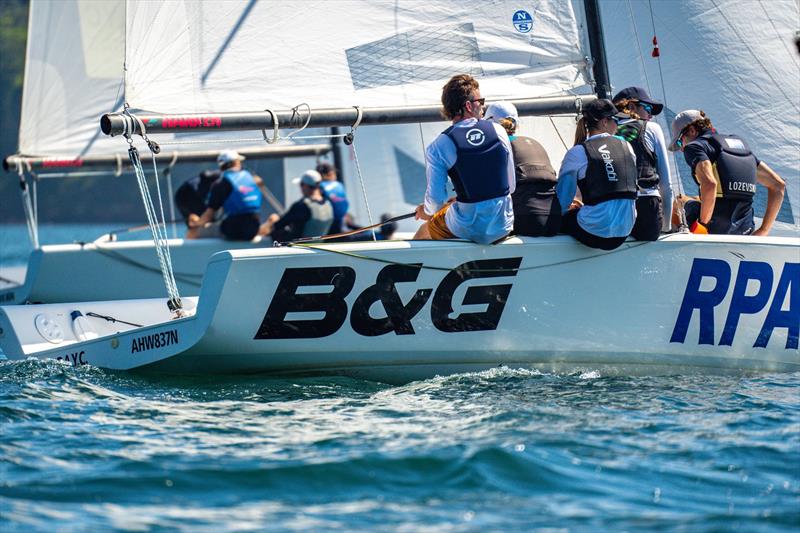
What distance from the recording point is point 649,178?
18.0 ft

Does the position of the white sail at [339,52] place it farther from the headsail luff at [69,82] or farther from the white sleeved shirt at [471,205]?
the headsail luff at [69,82]

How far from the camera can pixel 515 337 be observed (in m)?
5.30

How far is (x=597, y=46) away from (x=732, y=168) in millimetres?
1233

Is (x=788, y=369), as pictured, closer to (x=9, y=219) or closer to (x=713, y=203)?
(x=713, y=203)

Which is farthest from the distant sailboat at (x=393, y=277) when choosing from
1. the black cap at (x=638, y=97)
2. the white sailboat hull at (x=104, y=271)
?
the white sailboat hull at (x=104, y=271)

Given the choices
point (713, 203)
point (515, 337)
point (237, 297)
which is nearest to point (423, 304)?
point (515, 337)

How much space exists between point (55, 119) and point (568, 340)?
6.29 m

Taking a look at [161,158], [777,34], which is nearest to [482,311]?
[777,34]

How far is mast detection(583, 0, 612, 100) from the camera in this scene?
6.70 meters

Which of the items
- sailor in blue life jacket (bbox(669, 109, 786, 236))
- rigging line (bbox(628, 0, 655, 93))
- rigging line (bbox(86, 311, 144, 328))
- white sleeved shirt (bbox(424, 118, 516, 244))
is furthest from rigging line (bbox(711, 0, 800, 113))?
rigging line (bbox(86, 311, 144, 328))

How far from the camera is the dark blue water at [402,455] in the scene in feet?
10.9

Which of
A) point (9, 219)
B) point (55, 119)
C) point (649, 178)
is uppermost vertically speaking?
point (55, 119)

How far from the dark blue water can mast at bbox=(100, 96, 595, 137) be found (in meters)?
1.49

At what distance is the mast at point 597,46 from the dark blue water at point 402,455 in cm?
221
